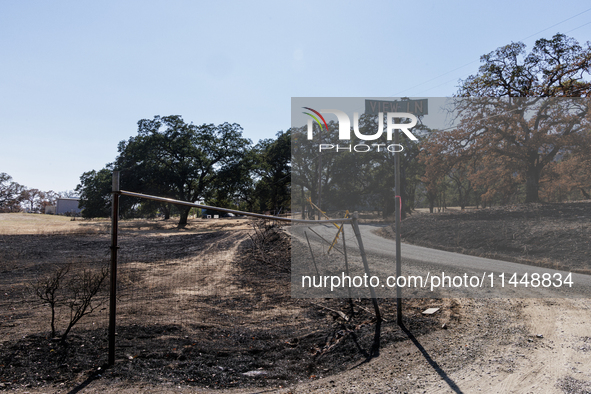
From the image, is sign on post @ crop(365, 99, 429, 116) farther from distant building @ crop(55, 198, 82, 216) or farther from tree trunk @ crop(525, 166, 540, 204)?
distant building @ crop(55, 198, 82, 216)

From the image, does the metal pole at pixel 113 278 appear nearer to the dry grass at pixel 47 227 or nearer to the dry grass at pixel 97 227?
the dry grass at pixel 97 227

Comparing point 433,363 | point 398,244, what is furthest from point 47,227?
point 433,363

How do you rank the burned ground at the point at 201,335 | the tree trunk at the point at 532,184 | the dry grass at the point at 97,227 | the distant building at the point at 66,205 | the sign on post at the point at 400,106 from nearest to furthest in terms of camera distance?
the burned ground at the point at 201,335, the sign on post at the point at 400,106, the tree trunk at the point at 532,184, the dry grass at the point at 97,227, the distant building at the point at 66,205

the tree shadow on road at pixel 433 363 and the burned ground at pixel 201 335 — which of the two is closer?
the tree shadow on road at pixel 433 363

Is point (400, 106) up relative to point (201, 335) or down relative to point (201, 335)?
up

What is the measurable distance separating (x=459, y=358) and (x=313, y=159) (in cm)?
1980

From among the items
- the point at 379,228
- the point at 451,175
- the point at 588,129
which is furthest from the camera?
the point at 379,228

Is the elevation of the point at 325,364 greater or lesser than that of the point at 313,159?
lesser

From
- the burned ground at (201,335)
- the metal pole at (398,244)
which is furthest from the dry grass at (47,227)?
the metal pole at (398,244)

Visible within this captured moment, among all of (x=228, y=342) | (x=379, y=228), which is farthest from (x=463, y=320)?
(x=379, y=228)

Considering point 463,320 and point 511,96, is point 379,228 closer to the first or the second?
point 511,96

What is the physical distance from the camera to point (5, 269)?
11656 mm

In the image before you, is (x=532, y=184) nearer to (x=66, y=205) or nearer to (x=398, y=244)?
(x=398, y=244)

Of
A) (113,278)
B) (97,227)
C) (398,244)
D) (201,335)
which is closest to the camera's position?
(113,278)
